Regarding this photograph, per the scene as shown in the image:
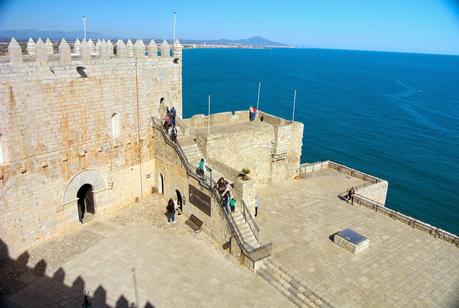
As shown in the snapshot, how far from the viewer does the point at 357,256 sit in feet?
56.4

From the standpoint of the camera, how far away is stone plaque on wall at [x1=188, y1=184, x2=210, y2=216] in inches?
716

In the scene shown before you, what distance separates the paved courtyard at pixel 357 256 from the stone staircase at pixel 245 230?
1.16m

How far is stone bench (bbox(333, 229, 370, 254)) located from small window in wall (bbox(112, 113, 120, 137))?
1254 cm

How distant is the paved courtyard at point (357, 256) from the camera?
1481cm

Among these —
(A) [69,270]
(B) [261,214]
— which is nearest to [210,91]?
(B) [261,214]

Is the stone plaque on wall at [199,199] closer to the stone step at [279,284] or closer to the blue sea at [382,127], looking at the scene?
the stone step at [279,284]

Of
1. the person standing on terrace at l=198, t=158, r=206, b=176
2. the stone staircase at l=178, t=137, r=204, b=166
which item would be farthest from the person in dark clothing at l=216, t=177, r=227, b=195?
the stone staircase at l=178, t=137, r=204, b=166

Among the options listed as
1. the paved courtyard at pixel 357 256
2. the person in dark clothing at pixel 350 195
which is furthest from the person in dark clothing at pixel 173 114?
the person in dark clothing at pixel 350 195

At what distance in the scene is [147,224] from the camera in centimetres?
1961

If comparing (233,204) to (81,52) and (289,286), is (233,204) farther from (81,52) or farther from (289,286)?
(81,52)

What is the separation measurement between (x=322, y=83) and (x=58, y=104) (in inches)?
3799

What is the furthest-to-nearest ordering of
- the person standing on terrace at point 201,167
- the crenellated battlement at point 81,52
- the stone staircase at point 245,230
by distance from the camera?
the person standing on terrace at point 201,167 < the stone staircase at point 245,230 < the crenellated battlement at point 81,52

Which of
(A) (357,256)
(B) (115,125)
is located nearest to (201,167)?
(B) (115,125)

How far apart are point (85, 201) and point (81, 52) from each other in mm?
8037
